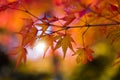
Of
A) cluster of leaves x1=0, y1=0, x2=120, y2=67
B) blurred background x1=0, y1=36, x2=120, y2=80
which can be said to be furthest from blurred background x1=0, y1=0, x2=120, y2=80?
cluster of leaves x1=0, y1=0, x2=120, y2=67

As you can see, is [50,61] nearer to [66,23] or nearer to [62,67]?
[62,67]

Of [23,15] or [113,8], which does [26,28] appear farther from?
[23,15]

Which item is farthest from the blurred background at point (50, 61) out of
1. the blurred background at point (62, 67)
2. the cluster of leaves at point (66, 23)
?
the cluster of leaves at point (66, 23)

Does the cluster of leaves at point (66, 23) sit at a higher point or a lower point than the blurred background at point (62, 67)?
higher

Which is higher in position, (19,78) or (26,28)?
(26,28)

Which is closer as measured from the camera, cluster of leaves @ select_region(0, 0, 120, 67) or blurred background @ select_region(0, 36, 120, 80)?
cluster of leaves @ select_region(0, 0, 120, 67)

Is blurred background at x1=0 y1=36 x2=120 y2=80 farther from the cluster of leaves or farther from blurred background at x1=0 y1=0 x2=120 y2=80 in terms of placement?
the cluster of leaves

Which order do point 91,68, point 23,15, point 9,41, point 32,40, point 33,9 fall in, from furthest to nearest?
point 9,41, point 91,68, point 33,9, point 23,15, point 32,40

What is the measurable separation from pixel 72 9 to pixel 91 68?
209 centimetres

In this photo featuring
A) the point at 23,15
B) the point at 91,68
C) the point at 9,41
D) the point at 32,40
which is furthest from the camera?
the point at 9,41

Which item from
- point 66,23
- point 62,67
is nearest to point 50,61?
point 62,67

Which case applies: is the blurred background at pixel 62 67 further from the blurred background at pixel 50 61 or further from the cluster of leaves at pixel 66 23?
the cluster of leaves at pixel 66 23

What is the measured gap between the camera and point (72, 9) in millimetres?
1022

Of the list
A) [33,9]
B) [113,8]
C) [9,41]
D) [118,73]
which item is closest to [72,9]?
[113,8]
